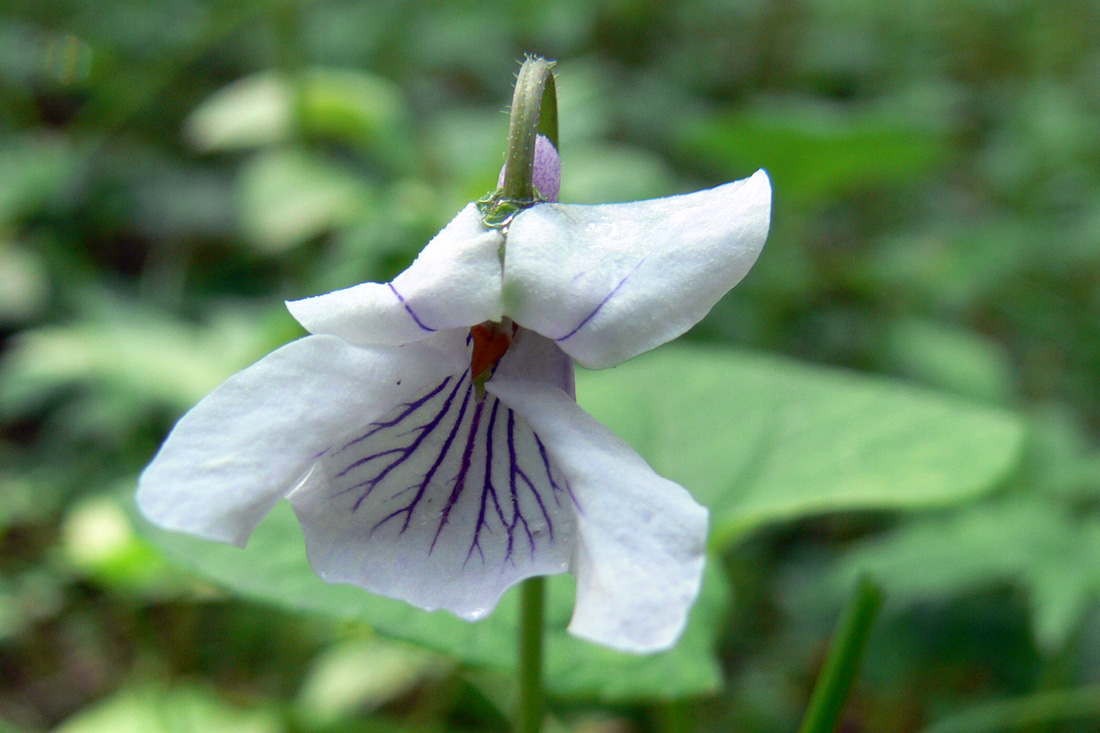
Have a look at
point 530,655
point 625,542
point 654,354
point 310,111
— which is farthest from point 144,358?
point 625,542

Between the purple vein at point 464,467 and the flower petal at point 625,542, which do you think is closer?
the flower petal at point 625,542

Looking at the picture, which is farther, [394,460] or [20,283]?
[20,283]

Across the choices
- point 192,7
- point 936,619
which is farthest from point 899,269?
point 192,7

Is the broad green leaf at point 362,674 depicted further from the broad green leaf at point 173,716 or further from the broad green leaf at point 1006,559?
the broad green leaf at point 1006,559

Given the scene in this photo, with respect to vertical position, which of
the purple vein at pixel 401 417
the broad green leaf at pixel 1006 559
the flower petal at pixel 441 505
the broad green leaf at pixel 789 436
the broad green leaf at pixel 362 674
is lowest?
the broad green leaf at pixel 362 674

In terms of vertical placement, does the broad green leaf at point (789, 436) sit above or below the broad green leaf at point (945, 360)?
above

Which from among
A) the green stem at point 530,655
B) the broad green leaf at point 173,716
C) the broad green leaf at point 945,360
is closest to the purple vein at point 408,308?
the green stem at point 530,655

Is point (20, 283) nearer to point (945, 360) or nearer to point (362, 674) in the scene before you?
point (362, 674)

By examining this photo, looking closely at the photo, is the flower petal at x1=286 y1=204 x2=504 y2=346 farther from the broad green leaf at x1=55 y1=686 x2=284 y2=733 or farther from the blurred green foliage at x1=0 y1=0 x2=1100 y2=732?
the broad green leaf at x1=55 y1=686 x2=284 y2=733

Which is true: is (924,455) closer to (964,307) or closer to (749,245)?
(749,245)
